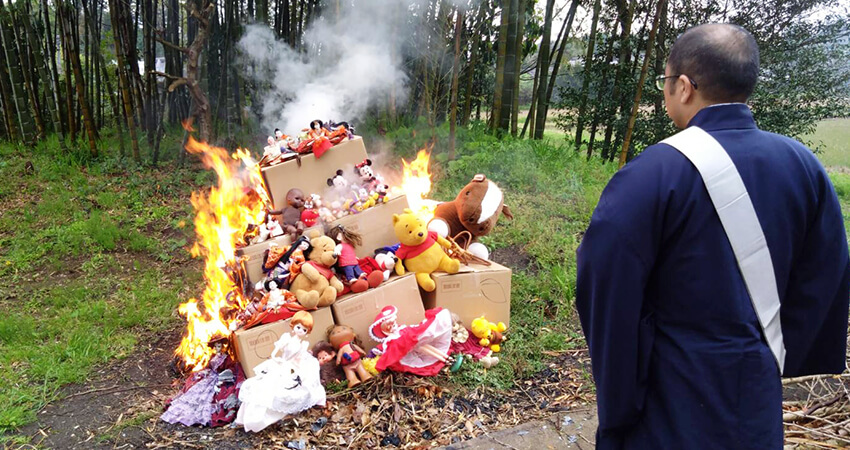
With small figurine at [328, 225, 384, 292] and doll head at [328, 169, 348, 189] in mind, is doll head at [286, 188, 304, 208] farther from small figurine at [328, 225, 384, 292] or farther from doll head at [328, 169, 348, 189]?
small figurine at [328, 225, 384, 292]

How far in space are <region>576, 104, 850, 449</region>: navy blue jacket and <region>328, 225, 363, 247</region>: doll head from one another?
2.41 metres

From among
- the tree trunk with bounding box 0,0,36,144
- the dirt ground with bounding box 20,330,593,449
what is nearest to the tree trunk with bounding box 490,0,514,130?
the dirt ground with bounding box 20,330,593,449

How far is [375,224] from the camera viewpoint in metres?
3.94

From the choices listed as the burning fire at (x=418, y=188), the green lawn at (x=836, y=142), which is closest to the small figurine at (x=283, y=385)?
the burning fire at (x=418, y=188)

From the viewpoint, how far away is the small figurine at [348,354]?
3203 mm

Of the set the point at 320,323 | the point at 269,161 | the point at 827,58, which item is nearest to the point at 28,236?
the point at 269,161

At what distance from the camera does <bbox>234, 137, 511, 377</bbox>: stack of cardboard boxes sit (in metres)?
3.20

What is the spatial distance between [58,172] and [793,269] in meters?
8.29

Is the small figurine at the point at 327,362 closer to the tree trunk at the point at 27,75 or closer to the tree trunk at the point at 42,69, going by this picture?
the tree trunk at the point at 42,69

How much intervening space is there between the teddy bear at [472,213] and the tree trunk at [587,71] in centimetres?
574

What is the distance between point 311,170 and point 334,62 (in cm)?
380

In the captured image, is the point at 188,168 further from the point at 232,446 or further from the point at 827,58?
the point at 827,58

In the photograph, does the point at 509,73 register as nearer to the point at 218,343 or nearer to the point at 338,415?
the point at 218,343

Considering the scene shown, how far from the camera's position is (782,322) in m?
1.61
